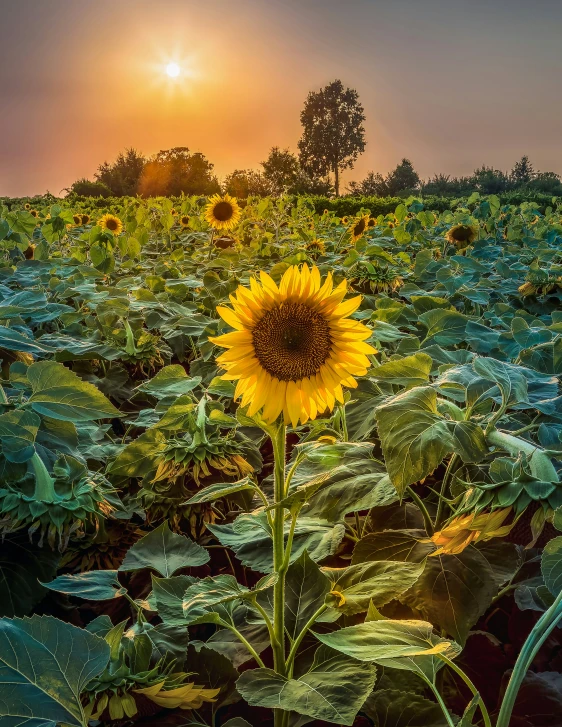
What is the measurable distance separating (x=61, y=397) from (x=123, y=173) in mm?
45010

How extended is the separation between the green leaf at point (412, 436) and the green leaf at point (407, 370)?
0.50ft

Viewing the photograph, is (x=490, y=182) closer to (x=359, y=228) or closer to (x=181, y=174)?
(x=181, y=174)

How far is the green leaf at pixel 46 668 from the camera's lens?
75cm

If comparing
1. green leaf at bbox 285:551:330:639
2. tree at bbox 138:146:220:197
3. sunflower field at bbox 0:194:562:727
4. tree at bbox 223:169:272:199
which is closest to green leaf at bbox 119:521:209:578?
sunflower field at bbox 0:194:562:727

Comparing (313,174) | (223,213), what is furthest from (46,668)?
(313,174)

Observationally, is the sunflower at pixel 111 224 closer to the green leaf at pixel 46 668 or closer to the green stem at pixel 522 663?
the green leaf at pixel 46 668

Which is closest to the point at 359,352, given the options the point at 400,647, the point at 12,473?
the point at 400,647

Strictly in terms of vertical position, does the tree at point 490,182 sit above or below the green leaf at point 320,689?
above

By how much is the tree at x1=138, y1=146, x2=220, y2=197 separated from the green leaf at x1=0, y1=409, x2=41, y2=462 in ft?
91.6

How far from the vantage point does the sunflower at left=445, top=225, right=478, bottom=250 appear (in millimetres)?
5176

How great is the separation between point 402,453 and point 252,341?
1.17 ft

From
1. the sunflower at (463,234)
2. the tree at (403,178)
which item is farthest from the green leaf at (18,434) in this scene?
the tree at (403,178)

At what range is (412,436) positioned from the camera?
95 centimetres

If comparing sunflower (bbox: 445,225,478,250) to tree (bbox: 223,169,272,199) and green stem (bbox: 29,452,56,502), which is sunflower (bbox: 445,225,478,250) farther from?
tree (bbox: 223,169,272,199)
